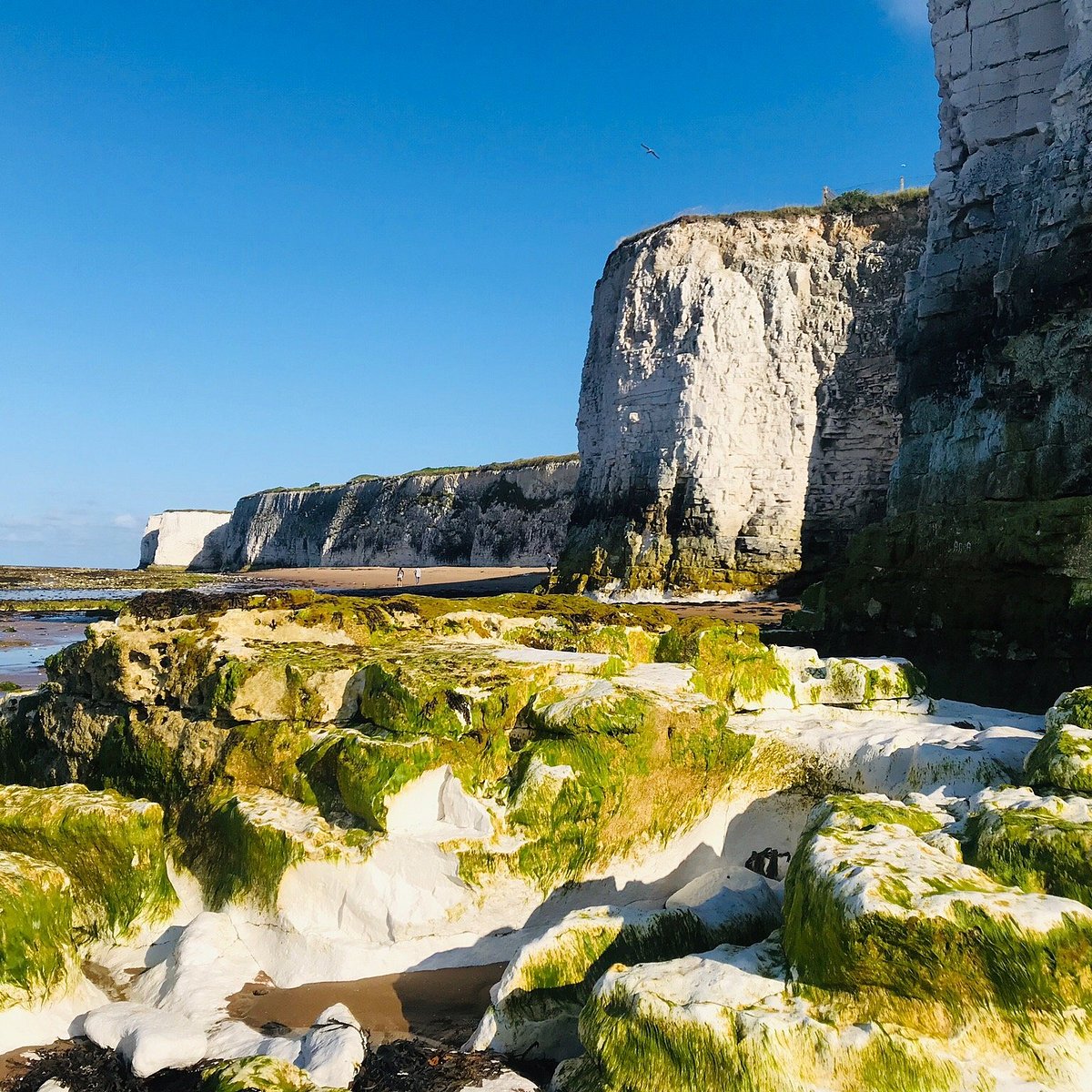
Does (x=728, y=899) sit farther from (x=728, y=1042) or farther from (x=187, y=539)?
(x=187, y=539)

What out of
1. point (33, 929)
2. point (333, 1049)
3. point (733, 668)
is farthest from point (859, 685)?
point (33, 929)

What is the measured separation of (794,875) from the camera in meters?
4.00

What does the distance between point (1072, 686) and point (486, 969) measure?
6146 mm

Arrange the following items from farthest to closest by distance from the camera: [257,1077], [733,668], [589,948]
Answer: [733,668], [589,948], [257,1077]

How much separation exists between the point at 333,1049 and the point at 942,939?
2.78 m

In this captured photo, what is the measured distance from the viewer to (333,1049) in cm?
390

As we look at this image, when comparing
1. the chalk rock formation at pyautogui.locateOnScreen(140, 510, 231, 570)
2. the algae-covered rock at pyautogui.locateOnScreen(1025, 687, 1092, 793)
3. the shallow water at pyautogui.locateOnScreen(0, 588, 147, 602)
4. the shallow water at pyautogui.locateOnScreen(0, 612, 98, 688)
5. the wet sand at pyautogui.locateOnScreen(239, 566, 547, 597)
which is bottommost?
the shallow water at pyautogui.locateOnScreen(0, 612, 98, 688)

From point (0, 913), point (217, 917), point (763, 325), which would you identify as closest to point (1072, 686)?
point (217, 917)

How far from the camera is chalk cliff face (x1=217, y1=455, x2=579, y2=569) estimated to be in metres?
49.2

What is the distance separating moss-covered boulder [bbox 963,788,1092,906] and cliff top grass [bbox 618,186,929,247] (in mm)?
24875

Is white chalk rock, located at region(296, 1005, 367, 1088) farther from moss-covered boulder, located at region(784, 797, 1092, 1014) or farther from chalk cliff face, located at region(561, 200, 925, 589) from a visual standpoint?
chalk cliff face, located at region(561, 200, 925, 589)

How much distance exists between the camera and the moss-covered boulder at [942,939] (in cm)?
324

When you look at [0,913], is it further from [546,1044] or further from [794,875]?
[794,875]

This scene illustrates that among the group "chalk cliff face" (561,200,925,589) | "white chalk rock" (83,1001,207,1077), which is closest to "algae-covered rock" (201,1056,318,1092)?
"white chalk rock" (83,1001,207,1077)
